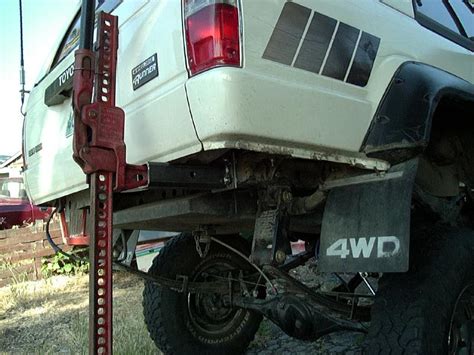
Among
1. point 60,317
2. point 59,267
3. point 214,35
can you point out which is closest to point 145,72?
point 214,35

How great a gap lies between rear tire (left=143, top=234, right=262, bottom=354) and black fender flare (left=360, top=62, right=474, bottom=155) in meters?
1.76

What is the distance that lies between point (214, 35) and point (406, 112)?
2.93ft

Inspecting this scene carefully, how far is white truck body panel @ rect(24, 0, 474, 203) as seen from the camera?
1776mm

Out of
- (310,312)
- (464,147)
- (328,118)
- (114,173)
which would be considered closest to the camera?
(114,173)

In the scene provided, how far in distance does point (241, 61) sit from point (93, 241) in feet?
2.62

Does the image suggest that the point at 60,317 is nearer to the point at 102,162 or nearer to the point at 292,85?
the point at 102,162

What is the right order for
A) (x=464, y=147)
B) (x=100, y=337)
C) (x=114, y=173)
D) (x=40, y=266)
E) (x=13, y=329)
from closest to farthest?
1. (x=100, y=337)
2. (x=114, y=173)
3. (x=464, y=147)
4. (x=13, y=329)
5. (x=40, y=266)

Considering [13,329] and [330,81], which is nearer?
[330,81]

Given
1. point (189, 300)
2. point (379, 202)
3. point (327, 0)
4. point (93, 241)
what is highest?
point (327, 0)

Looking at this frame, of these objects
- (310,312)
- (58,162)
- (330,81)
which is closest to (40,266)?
(58,162)

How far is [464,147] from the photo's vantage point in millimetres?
2730

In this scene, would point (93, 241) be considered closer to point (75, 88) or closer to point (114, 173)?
point (114, 173)

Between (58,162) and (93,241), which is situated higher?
(58,162)

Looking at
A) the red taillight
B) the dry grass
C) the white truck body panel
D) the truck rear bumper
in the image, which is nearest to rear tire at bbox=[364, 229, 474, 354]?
the white truck body panel
